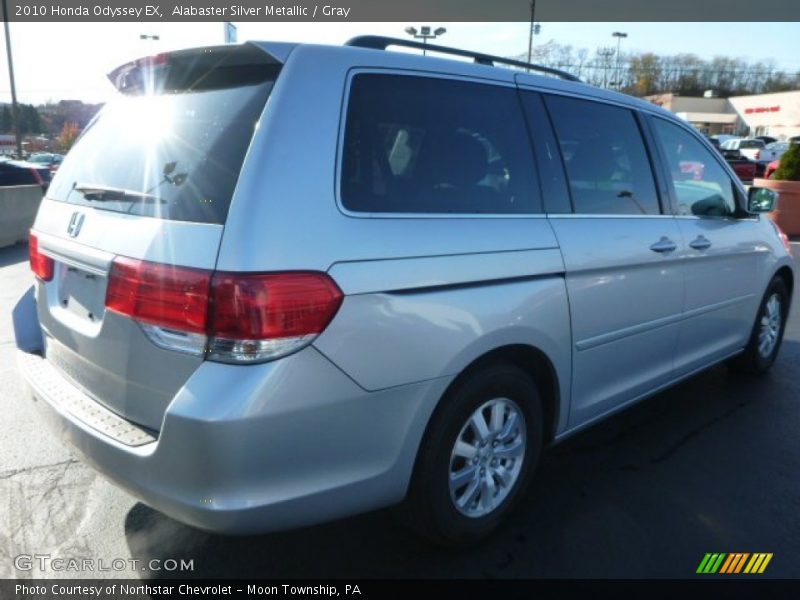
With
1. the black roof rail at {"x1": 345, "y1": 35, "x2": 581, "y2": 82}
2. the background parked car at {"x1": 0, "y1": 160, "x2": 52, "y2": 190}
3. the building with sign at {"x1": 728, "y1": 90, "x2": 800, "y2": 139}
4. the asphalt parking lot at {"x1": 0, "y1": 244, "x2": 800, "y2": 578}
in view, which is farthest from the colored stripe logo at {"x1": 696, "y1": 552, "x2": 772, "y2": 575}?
the building with sign at {"x1": 728, "y1": 90, "x2": 800, "y2": 139}

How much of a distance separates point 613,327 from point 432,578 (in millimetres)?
1459

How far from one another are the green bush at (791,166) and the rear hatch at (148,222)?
13480 mm

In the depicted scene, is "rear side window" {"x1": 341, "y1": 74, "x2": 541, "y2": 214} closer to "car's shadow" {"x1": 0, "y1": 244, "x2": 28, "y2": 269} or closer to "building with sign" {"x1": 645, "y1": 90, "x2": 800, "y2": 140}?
"car's shadow" {"x1": 0, "y1": 244, "x2": 28, "y2": 269}

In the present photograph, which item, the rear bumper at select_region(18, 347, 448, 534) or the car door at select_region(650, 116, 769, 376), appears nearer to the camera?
the rear bumper at select_region(18, 347, 448, 534)

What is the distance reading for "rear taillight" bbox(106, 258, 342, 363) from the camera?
→ 6.28ft

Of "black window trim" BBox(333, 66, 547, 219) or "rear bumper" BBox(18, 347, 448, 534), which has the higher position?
"black window trim" BBox(333, 66, 547, 219)

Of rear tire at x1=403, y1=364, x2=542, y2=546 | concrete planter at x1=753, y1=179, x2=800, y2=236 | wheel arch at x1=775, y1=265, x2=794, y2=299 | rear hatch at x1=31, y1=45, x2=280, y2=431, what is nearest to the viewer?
rear hatch at x1=31, y1=45, x2=280, y2=431

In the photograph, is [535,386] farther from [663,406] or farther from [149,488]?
[663,406]

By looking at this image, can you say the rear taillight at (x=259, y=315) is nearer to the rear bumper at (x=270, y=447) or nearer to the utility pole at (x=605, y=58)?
the rear bumper at (x=270, y=447)

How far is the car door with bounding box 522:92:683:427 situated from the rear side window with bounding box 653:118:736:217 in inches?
10.8

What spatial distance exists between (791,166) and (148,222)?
1391 cm

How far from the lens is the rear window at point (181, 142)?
206 centimetres

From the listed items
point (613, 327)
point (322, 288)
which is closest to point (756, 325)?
point (613, 327)

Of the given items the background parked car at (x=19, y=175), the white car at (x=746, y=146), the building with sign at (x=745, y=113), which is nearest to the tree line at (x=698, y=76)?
the building with sign at (x=745, y=113)
